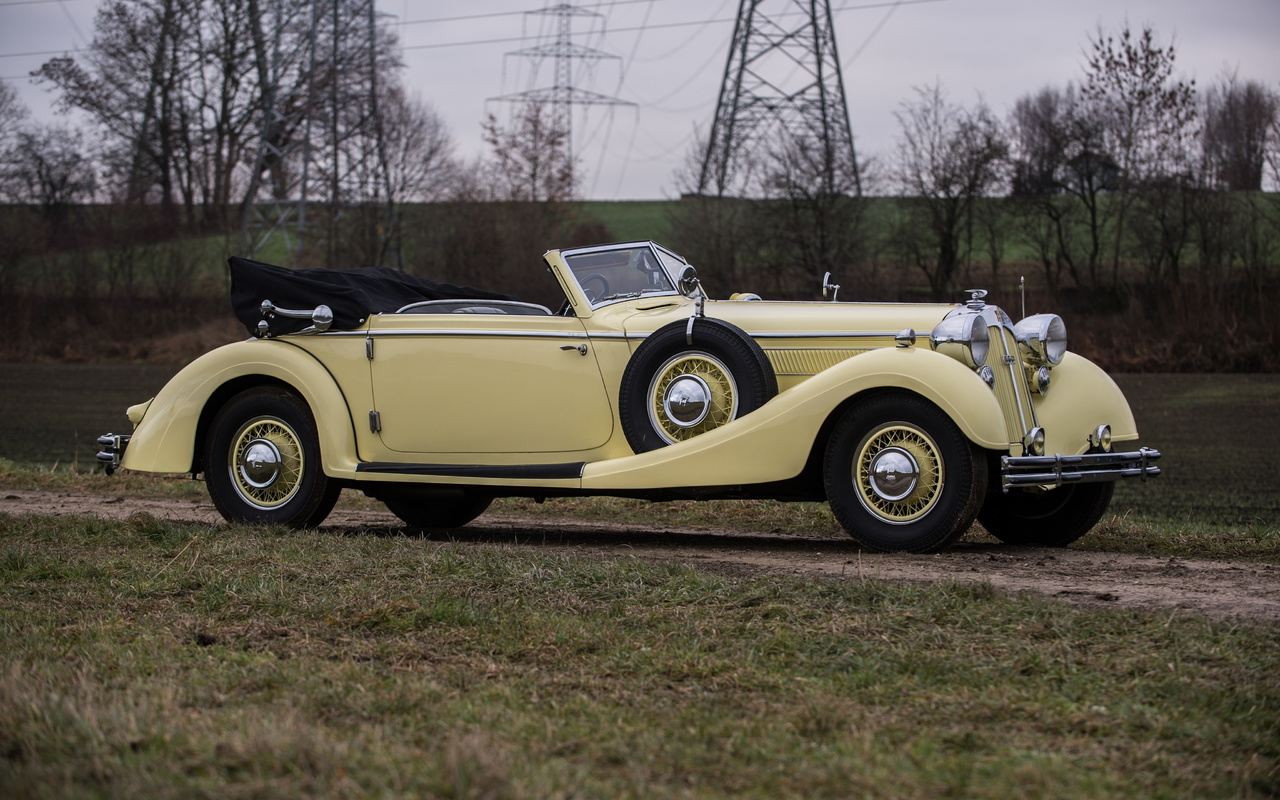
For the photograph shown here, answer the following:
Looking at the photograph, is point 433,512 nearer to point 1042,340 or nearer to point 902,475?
point 902,475

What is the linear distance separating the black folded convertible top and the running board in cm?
94

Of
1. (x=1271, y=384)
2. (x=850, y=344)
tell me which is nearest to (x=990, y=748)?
(x=850, y=344)

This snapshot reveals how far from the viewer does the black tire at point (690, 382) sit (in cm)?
654

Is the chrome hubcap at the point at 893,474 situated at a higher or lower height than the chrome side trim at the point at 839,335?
lower

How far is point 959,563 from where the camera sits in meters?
5.82

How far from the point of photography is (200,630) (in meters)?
4.39

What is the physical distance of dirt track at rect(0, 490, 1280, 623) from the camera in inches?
193

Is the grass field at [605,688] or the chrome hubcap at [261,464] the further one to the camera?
the chrome hubcap at [261,464]

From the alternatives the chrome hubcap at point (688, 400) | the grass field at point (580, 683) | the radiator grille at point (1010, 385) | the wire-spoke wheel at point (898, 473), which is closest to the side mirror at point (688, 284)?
the chrome hubcap at point (688, 400)

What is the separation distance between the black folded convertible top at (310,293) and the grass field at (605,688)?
8.06ft

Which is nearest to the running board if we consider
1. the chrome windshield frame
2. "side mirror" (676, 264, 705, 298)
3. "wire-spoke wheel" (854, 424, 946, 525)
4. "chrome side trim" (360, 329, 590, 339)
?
"chrome side trim" (360, 329, 590, 339)

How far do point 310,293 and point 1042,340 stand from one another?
4518 mm

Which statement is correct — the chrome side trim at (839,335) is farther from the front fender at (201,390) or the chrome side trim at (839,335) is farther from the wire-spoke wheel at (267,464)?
the wire-spoke wheel at (267,464)

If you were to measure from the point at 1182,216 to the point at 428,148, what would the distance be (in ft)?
77.6
